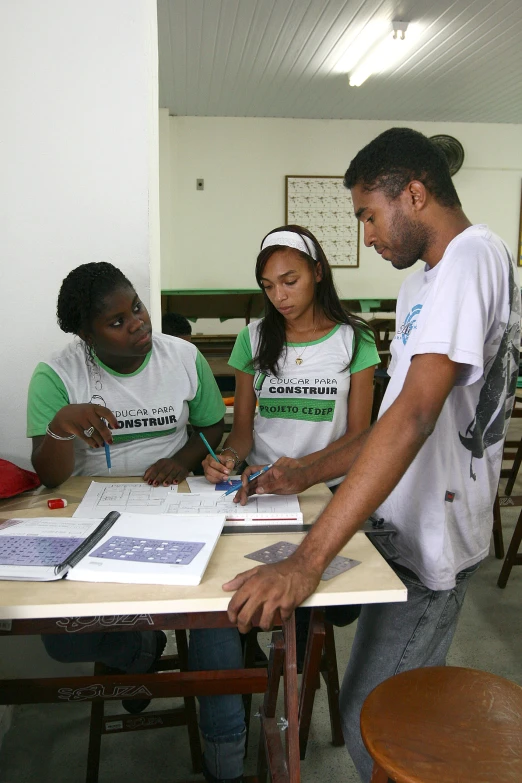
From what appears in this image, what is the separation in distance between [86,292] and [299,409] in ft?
2.19

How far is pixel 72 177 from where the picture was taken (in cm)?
189

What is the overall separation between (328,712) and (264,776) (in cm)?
51

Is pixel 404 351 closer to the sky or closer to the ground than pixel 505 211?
closer to the ground

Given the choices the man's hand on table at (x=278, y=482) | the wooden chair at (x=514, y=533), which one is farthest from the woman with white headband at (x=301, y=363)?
the wooden chair at (x=514, y=533)

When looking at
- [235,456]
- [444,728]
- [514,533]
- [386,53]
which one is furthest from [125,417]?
[386,53]

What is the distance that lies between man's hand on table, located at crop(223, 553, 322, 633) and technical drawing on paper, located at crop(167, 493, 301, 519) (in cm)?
34

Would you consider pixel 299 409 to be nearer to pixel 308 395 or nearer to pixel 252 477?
pixel 308 395

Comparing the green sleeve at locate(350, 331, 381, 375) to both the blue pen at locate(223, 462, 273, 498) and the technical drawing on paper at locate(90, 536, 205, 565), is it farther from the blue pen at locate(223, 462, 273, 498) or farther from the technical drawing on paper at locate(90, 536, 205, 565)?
the technical drawing on paper at locate(90, 536, 205, 565)

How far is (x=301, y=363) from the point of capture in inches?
71.9

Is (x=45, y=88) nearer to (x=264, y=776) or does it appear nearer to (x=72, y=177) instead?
(x=72, y=177)

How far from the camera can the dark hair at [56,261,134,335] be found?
1683mm

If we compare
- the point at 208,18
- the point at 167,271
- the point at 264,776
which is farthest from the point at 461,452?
the point at 167,271

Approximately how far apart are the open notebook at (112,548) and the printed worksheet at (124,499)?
9cm

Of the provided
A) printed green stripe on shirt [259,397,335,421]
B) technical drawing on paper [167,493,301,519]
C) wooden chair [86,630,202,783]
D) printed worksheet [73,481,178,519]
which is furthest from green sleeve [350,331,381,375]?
wooden chair [86,630,202,783]
